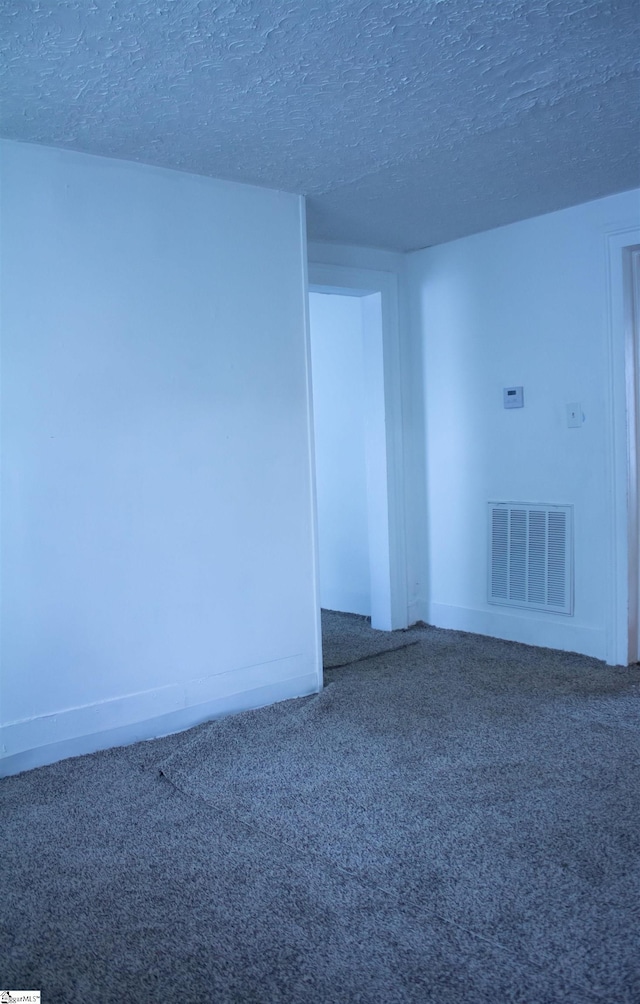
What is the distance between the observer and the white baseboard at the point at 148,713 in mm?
2900

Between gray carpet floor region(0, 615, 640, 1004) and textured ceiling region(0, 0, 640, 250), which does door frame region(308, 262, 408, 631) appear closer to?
textured ceiling region(0, 0, 640, 250)

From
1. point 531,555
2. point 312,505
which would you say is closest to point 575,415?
point 531,555

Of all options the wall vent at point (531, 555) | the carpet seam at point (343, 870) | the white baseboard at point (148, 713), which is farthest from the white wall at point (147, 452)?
the wall vent at point (531, 555)

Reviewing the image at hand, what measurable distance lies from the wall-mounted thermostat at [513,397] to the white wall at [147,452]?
1.27m

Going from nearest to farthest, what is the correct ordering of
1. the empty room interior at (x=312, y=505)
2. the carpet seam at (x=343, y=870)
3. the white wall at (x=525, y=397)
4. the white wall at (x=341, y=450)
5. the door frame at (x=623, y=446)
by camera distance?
the carpet seam at (x=343, y=870)
the empty room interior at (x=312, y=505)
the door frame at (x=623, y=446)
the white wall at (x=525, y=397)
the white wall at (x=341, y=450)

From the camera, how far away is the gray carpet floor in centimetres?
174

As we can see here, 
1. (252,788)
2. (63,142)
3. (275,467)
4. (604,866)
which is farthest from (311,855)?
(63,142)

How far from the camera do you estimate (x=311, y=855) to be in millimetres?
2230

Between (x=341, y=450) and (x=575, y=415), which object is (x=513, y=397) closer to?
(x=575, y=415)

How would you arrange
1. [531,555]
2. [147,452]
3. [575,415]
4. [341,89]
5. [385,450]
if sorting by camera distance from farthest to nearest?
[385,450] → [531,555] → [575,415] → [147,452] → [341,89]

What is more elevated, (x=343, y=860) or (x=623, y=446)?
(x=623, y=446)

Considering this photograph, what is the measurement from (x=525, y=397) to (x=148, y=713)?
98.2 inches

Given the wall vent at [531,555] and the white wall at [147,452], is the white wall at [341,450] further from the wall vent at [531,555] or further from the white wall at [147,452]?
the white wall at [147,452]

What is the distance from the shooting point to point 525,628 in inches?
171
